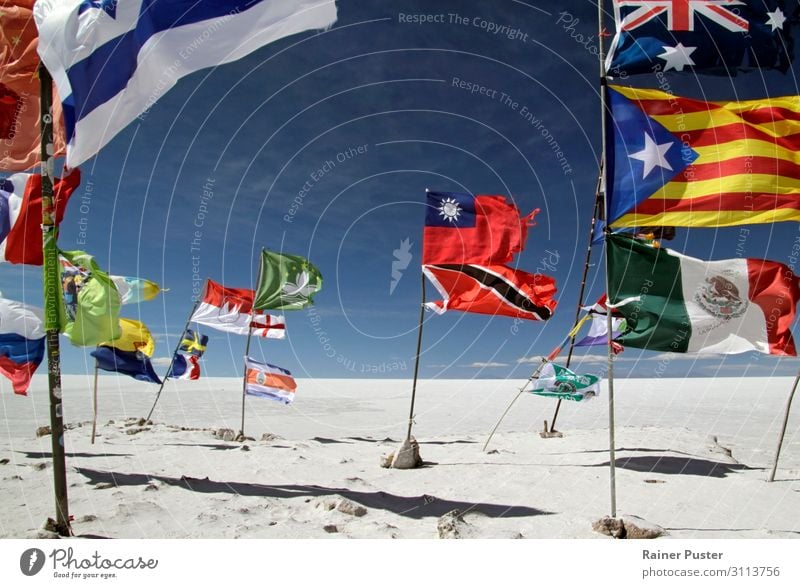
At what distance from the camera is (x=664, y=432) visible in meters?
16.0

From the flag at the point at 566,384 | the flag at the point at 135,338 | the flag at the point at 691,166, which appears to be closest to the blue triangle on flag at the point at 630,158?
the flag at the point at 691,166

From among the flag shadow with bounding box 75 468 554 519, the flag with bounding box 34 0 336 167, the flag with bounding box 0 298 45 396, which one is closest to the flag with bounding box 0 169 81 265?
the flag with bounding box 0 298 45 396

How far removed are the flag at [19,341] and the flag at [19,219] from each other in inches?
80.7

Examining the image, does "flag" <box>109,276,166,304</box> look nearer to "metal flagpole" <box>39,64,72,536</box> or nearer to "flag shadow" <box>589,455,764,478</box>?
"metal flagpole" <box>39,64,72,536</box>

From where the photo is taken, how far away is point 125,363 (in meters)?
14.5

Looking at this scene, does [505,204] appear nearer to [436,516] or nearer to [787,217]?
[787,217]

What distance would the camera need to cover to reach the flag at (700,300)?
7613 millimetres

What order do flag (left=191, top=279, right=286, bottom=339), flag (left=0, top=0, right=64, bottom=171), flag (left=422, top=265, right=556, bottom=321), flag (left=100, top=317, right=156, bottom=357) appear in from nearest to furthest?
flag (left=0, top=0, right=64, bottom=171), flag (left=422, top=265, right=556, bottom=321), flag (left=100, top=317, right=156, bottom=357), flag (left=191, top=279, right=286, bottom=339)

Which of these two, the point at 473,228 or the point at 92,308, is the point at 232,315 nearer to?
the point at 92,308

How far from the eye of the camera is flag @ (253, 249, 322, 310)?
53.7 feet

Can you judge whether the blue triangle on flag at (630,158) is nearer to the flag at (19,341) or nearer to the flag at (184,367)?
the flag at (19,341)

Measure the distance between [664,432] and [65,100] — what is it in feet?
60.2

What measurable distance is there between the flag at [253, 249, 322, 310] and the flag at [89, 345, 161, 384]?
3.82m
